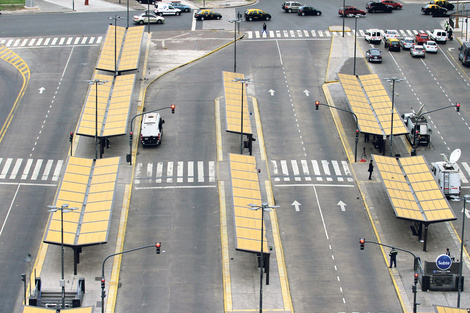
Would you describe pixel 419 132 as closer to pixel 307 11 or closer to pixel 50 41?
pixel 307 11

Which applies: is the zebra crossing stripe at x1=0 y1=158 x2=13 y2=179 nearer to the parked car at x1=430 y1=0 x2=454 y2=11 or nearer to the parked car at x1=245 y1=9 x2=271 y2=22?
the parked car at x1=245 y1=9 x2=271 y2=22

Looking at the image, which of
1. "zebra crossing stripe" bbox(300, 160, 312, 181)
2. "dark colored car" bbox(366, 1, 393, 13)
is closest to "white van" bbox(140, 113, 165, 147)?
"zebra crossing stripe" bbox(300, 160, 312, 181)

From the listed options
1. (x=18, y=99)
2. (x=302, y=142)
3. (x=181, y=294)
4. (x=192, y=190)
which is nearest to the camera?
(x=181, y=294)

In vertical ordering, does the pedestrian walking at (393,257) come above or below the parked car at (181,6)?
below

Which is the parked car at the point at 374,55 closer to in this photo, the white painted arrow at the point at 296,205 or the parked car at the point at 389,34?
the parked car at the point at 389,34

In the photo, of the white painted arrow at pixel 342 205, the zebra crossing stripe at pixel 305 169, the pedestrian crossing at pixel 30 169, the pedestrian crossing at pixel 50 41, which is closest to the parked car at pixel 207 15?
the pedestrian crossing at pixel 50 41

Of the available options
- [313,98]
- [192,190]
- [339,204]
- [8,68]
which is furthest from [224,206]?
[8,68]

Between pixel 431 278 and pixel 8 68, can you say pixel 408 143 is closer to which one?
pixel 431 278
